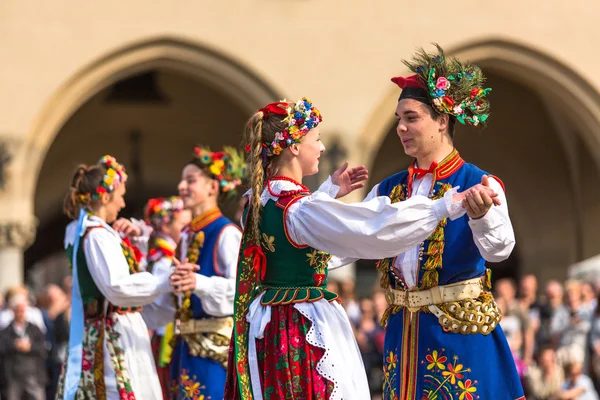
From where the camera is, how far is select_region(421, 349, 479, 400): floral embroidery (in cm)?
454

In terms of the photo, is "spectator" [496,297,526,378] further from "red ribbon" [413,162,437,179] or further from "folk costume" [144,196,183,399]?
"red ribbon" [413,162,437,179]

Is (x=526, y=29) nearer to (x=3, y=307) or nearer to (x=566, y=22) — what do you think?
(x=566, y=22)

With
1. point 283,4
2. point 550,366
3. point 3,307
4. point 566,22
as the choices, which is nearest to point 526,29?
point 566,22

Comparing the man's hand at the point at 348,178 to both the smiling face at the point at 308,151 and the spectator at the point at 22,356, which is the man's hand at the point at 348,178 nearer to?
the smiling face at the point at 308,151

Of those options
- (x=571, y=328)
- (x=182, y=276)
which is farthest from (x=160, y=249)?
(x=571, y=328)

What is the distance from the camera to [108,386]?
578 centimetres

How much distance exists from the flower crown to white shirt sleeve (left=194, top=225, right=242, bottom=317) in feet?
4.44

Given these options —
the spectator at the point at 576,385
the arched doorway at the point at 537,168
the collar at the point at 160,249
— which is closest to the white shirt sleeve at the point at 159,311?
the collar at the point at 160,249

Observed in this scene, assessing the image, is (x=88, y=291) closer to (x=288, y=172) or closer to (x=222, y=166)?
(x=222, y=166)

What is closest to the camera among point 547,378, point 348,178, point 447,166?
point 447,166

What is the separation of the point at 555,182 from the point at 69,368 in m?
13.5

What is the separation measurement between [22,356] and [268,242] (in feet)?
23.4

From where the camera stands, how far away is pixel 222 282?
6.06 m

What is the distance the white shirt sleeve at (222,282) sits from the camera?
19.7 feet
